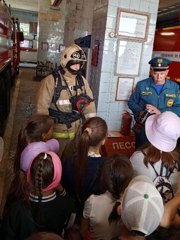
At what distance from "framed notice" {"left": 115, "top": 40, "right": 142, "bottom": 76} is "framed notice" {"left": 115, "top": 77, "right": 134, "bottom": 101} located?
0.10 m

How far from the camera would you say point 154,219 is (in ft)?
4.60

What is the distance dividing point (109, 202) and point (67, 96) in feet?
5.17

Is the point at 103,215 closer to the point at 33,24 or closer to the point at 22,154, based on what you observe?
the point at 22,154

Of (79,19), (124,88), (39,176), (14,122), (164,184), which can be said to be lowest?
(14,122)

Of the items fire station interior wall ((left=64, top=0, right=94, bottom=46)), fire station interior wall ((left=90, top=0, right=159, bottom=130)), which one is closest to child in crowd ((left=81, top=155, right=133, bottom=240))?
fire station interior wall ((left=90, top=0, right=159, bottom=130))

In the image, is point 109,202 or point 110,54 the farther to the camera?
point 110,54

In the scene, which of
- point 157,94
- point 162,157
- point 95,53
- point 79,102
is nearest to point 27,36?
point 95,53

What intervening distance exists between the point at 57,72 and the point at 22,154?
116 centimetres

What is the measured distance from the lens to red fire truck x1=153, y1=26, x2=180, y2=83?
6062mm

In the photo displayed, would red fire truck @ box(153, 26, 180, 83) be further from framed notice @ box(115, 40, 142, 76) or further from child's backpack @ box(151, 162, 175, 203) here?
child's backpack @ box(151, 162, 175, 203)

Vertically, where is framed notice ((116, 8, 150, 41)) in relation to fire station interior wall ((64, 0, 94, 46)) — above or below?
below

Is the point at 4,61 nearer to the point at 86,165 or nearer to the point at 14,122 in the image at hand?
the point at 14,122

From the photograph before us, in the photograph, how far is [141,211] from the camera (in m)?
1.38

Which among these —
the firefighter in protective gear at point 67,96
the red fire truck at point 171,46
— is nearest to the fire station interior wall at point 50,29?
the red fire truck at point 171,46
